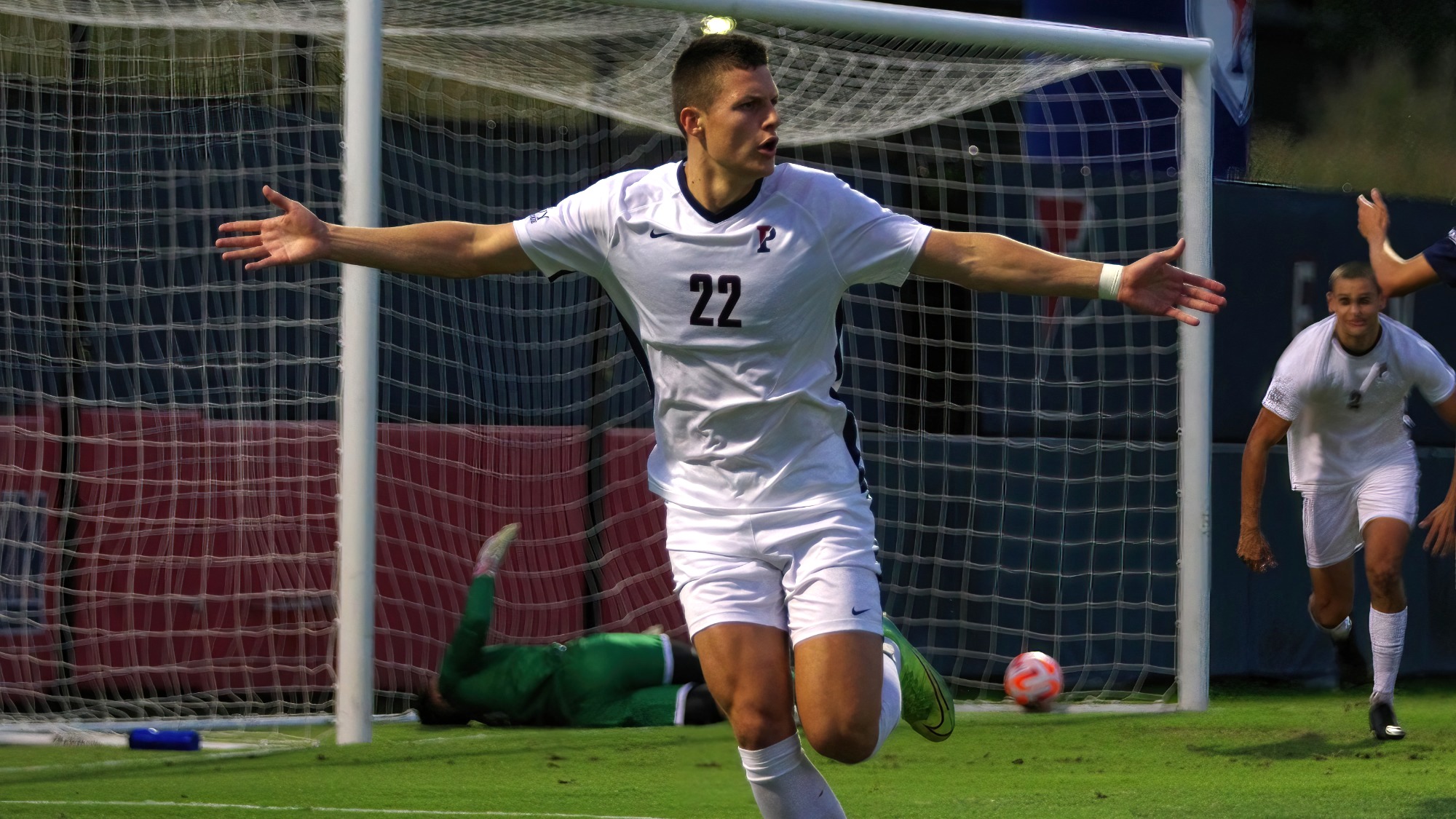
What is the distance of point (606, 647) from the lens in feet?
25.6

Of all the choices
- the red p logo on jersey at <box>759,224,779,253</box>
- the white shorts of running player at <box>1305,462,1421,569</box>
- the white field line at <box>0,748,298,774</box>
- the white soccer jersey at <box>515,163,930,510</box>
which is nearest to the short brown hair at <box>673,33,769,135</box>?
the white soccer jersey at <box>515,163,930,510</box>

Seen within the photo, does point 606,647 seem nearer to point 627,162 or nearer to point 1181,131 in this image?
point 627,162

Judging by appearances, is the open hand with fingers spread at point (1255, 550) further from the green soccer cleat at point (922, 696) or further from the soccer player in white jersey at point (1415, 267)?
→ the green soccer cleat at point (922, 696)

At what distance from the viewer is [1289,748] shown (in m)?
7.54

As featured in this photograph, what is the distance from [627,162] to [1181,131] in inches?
115

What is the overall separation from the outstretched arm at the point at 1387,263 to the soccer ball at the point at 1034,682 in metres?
3.42

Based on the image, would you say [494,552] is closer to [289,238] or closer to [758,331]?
[289,238]

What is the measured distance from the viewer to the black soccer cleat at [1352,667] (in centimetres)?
1038

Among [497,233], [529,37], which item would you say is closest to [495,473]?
[529,37]

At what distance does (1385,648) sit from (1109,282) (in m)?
4.18

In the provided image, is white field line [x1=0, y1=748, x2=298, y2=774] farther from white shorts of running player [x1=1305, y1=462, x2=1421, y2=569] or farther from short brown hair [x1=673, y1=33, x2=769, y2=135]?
white shorts of running player [x1=1305, y1=462, x2=1421, y2=569]

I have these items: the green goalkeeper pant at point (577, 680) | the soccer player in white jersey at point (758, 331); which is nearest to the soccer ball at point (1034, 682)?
the green goalkeeper pant at point (577, 680)

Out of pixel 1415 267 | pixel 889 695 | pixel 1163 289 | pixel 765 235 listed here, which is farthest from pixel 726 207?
pixel 1415 267

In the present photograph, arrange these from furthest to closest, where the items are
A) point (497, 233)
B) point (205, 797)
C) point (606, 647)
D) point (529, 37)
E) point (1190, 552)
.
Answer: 1. point (1190, 552)
2. point (529, 37)
3. point (606, 647)
4. point (205, 797)
5. point (497, 233)
